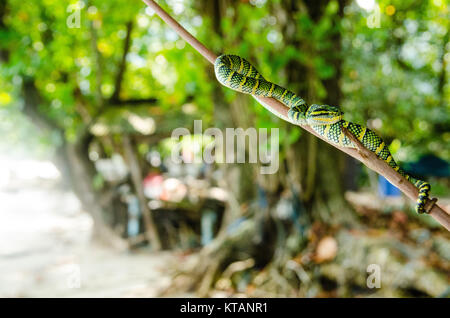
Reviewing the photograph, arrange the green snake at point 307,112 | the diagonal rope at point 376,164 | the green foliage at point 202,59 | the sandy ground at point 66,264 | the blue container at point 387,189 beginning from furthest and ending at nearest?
the blue container at point 387,189 → the sandy ground at point 66,264 → the green foliage at point 202,59 → the green snake at point 307,112 → the diagonal rope at point 376,164

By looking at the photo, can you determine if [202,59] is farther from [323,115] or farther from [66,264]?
[66,264]

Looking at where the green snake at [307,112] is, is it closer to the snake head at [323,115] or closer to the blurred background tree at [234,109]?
the snake head at [323,115]

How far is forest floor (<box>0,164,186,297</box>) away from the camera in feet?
16.2

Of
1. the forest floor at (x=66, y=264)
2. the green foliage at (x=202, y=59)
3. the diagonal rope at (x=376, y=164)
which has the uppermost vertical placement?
the green foliage at (x=202, y=59)

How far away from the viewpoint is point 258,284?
171 inches

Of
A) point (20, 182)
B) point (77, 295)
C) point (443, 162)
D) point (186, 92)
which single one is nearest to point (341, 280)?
point (77, 295)

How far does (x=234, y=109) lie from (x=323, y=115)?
2.98 m

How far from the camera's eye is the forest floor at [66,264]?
16.2 feet

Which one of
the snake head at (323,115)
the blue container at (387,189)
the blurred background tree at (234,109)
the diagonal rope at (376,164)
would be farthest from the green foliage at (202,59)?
the diagonal rope at (376,164)

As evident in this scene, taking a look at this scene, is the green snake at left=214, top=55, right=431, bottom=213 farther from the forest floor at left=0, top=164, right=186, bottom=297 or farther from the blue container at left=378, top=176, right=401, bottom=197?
the blue container at left=378, top=176, right=401, bottom=197

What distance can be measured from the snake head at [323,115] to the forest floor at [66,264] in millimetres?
3593

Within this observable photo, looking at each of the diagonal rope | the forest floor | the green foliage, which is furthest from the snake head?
the forest floor

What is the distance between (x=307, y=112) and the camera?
6.02 feet

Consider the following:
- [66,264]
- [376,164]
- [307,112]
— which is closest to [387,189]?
[66,264]
